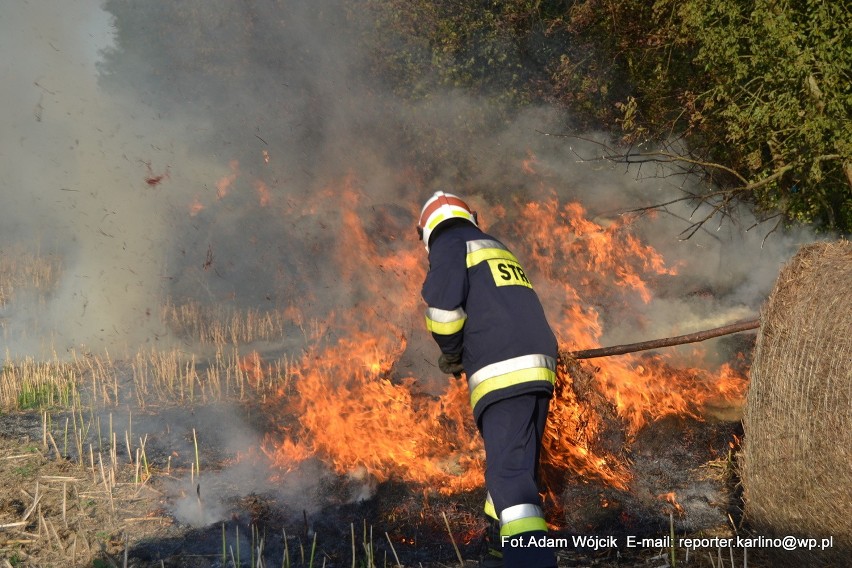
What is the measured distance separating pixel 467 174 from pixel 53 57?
23.4ft

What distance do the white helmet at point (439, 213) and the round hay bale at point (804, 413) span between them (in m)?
1.91

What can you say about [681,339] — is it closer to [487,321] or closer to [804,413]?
[804,413]

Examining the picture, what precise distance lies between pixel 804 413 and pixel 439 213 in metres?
2.30

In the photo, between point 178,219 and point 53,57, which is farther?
point 178,219

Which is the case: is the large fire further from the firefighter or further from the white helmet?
the white helmet

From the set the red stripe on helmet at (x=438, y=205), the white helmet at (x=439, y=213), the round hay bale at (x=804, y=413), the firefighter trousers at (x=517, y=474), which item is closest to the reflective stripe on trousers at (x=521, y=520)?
the firefighter trousers at (x=517, y=474)

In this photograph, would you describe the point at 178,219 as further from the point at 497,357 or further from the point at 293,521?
the point at 497,357

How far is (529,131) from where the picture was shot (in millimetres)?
A: 11172

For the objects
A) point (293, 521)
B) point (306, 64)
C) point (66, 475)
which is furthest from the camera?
point (306, 64)

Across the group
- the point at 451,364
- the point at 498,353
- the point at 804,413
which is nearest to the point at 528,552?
the point at 498,353

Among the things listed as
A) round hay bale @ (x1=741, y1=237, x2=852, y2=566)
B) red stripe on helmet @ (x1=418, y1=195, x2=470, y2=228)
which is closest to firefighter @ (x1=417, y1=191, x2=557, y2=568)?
red stripe on helmet @ (x1=418, y1=195, x2=470, y2=228)

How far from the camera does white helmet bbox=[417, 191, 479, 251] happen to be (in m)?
4.09

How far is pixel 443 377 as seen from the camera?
23.6 ft

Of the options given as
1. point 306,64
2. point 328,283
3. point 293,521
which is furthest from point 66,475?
point 306,64
